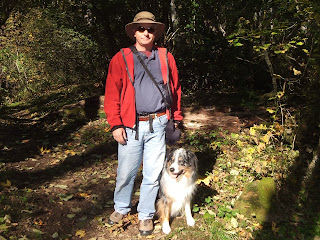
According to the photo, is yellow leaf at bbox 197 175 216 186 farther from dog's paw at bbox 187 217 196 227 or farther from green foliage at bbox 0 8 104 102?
green foliage at bbox 0 8 104 102

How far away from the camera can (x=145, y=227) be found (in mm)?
3854

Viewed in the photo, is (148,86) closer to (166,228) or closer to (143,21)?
(143,21)

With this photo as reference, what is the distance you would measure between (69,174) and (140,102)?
3298mm

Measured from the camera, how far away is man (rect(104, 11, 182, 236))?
3.26 metres

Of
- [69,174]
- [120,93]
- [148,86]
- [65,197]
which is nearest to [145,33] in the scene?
[148,86]

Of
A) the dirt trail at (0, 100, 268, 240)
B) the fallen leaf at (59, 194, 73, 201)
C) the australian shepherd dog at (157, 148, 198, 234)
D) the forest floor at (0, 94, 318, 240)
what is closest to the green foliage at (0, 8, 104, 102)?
the forest floor at (0, 94, 318, 240)

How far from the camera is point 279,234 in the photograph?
3912 millimetres

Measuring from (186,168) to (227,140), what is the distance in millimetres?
3399

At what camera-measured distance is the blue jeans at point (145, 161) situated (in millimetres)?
3438

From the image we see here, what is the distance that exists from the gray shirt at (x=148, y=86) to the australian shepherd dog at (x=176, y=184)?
766 mm

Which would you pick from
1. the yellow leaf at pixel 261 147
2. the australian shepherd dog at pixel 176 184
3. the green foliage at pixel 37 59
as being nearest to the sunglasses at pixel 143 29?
the australian shepherd dog at pixel 176 184

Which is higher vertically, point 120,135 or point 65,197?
point 120,135

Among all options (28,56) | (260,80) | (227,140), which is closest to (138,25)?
(227,140)

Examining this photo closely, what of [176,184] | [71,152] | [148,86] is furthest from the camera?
[71,152]
